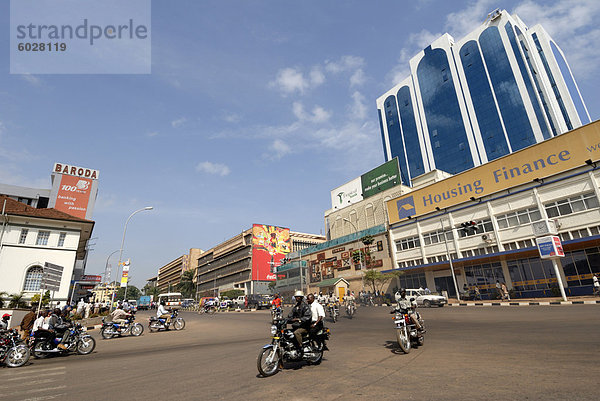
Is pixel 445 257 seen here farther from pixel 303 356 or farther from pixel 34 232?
pixel 34 232

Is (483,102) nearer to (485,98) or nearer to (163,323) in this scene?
(485,98)

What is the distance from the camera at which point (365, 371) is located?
20.6 ft

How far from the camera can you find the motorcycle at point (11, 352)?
30.2 ft

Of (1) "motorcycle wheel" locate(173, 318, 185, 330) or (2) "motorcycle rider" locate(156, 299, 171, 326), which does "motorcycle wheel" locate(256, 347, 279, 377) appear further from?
(1) "motorcycle wheel" locate(173, 318, 185, 330)

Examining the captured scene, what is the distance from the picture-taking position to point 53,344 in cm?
1056

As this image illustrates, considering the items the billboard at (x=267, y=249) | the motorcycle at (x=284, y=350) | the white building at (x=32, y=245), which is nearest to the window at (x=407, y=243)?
the motorcycle at (x=284, y=350)

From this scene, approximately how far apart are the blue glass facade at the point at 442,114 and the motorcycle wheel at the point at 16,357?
81345 mm

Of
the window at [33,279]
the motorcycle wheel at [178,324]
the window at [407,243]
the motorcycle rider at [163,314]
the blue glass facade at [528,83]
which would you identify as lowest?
the motorcycle wheel at [178,324]

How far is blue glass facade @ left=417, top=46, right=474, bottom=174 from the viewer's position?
249ft

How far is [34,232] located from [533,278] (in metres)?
51.6

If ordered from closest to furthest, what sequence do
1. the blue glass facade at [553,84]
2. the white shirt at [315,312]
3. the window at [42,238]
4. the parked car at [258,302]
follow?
the white shirt at [315,312] < the window at [42,238] < the parked car at [258,302] < the blue glass facade at [553,84]

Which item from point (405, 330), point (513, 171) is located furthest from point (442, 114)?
point (405, 330)

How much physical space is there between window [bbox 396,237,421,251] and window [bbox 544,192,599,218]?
15.7 m

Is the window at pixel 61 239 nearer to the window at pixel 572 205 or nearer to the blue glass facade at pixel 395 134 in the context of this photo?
the window at pixel 572 205
